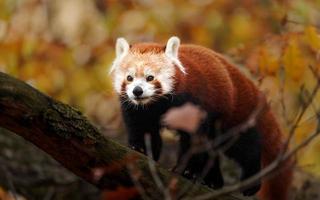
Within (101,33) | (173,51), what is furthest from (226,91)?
(101,33)

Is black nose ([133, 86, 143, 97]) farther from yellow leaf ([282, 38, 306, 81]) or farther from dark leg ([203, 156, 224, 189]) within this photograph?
dark leg ([203, 156, 224, 189])

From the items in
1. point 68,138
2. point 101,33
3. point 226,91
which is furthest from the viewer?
point 101,33

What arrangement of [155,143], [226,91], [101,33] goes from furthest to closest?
[101,33]
[155,143]
[226,91]

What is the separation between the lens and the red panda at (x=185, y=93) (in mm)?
4172

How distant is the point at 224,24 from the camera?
8930 mm

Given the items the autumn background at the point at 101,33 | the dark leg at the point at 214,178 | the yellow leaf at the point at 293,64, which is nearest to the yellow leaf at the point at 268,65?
the yellow leaf at the point at 293,64

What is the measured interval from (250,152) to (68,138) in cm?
167

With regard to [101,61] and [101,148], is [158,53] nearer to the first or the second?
[101,148]

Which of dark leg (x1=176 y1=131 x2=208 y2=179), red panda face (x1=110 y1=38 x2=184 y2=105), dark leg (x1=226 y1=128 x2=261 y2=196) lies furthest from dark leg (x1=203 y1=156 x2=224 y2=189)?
red panda face (x1=110 y1=38 x2=184 y2=105)

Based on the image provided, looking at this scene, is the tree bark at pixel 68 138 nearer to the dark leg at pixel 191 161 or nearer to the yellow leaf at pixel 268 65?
the dark leg at pixel 191 161

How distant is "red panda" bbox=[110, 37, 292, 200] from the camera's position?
4.17 m

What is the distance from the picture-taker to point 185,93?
421 cm

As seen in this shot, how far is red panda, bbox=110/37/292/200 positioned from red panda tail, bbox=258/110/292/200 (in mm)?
16

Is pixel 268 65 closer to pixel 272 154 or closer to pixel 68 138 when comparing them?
pixel 272 154
